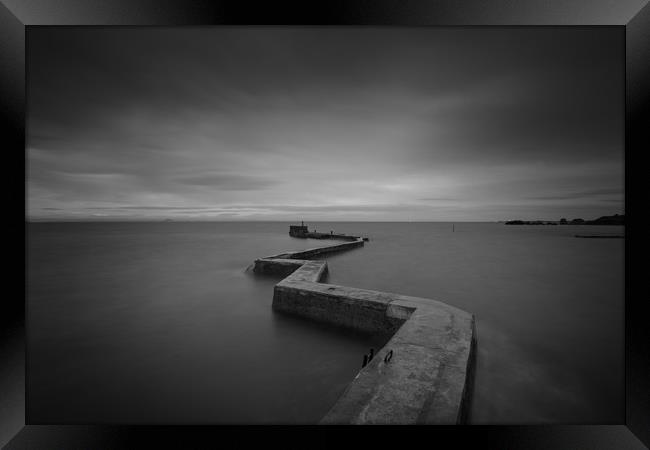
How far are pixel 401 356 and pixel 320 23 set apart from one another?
3263mm

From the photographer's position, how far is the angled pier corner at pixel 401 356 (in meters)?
2.21

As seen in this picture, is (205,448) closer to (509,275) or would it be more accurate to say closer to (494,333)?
(494,333)

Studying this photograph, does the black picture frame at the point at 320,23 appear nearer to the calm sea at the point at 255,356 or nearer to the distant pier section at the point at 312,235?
the calm sea at the point at 255,356

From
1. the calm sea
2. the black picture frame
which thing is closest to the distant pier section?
the calm sea

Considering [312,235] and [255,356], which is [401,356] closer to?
[255,356]

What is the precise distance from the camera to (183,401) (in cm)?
346

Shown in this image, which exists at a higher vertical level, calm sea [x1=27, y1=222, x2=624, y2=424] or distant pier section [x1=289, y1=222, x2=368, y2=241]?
distant pier section [x1=289, y1=222, x2=368, y2=241]

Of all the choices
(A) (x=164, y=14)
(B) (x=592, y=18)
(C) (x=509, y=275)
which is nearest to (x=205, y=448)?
(A) (x=164, y=14)

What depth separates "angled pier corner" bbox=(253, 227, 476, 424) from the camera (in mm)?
2205

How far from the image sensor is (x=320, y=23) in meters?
1.98

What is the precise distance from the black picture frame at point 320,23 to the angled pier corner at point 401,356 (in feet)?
0.92

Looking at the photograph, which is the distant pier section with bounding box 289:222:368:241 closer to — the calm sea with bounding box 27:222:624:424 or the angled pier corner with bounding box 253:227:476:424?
the calm sea with bounding box 27:222:624:424

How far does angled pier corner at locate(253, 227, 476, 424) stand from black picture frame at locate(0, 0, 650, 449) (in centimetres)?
28

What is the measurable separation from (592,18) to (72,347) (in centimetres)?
803
